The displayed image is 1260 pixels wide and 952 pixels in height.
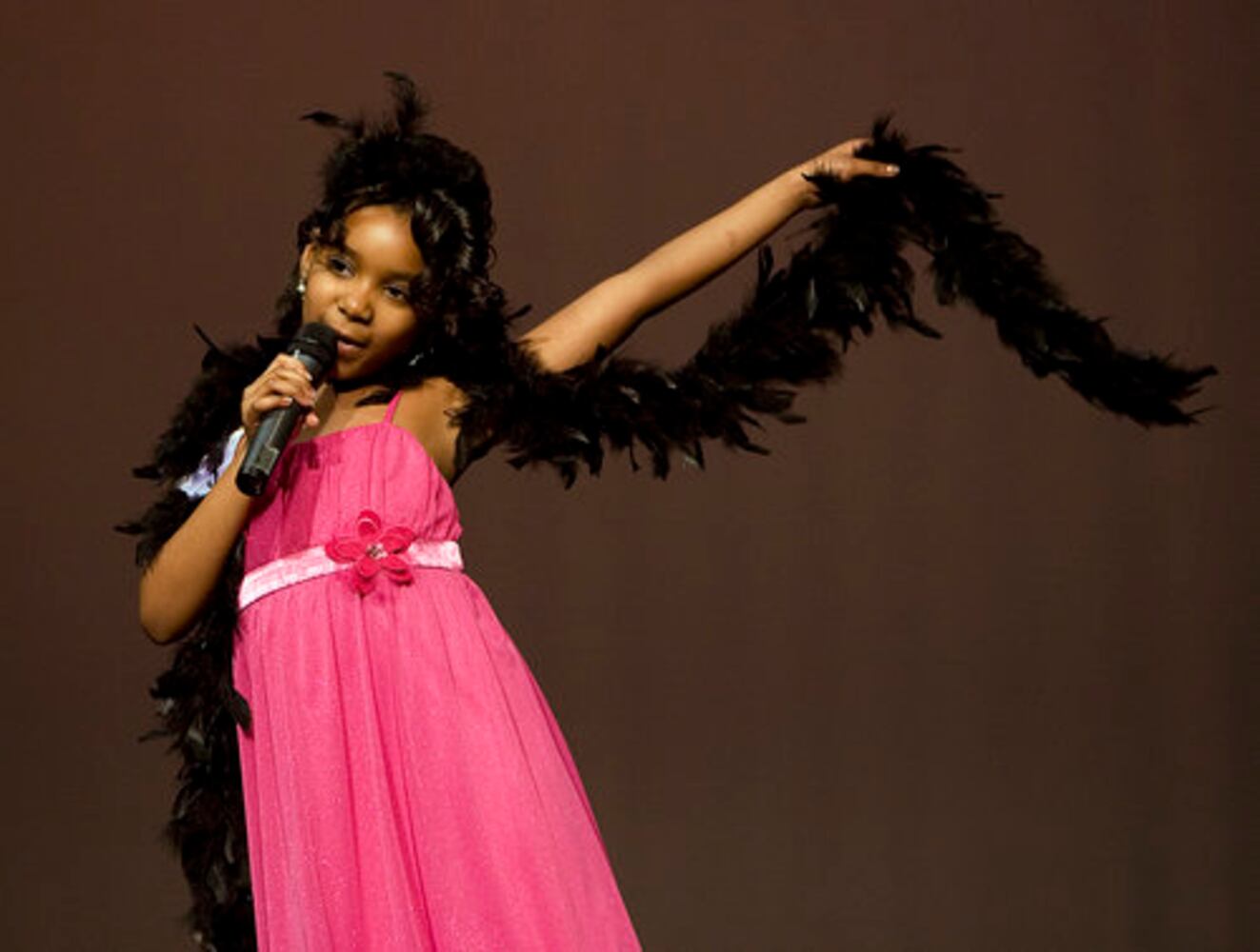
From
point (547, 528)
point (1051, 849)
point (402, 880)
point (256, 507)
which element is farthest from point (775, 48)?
point (402, 880)

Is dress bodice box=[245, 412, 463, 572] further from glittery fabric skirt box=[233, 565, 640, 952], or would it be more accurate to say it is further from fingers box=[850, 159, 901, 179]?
fingers box=[850, 159, 901, 179]

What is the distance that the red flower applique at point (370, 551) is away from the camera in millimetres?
1391

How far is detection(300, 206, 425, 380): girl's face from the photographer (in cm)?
144

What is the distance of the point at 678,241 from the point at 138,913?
52.8 inches

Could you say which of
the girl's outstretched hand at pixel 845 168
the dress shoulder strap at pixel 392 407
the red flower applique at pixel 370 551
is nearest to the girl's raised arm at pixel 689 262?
the girl's outstretched hand at pixel 845 168

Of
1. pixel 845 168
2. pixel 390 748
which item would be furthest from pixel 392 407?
pixel 845 168

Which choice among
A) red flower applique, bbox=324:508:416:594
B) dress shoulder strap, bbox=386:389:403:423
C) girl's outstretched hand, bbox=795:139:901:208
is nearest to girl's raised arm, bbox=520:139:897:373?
girl's outstretched hand, bbox=795:139:901:208

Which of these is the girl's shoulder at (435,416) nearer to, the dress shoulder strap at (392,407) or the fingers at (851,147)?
the dress shoulder strap at (392,407)

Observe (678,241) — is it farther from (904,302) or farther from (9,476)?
(9,476)

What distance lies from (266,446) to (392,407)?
22 cm

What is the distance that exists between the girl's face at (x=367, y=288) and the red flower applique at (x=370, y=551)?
0.14 metres

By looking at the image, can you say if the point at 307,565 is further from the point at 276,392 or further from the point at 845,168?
the point at 845,168

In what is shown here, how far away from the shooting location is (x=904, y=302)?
61.1 inches

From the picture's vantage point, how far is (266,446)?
1.26m
